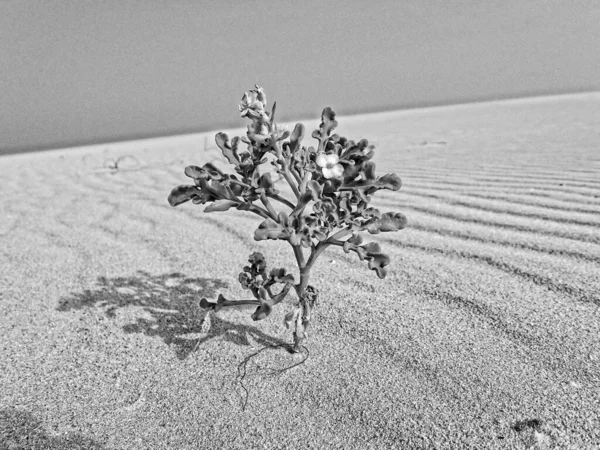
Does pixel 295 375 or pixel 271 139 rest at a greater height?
pixel 271 139

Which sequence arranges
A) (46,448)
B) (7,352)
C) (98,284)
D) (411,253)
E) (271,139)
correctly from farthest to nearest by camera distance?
(411,253), (98,284), (7,352), (271,139), (46,448)

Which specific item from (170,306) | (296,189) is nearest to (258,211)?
(296,189)

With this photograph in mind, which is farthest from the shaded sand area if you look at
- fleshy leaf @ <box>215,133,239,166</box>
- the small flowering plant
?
fleshy leaf @ <box>215,133,239,166</box>

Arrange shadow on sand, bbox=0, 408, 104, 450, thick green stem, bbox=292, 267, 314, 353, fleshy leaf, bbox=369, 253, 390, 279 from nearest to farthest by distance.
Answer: shadow on sand, bbox=0, 408, 104, 450
fleshy leaf, bbox=369, 253, 390, 279
thick green stem, bbox=292, 267, 314, 353

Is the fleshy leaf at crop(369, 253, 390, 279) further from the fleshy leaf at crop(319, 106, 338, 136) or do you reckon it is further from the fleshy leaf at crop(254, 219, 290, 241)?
the fleshy leaf at crop(319, 106, 338, 136)

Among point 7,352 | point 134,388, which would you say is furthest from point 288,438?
point 7,352

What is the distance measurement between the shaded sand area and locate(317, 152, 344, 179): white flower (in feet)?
1.66

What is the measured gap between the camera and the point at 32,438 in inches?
42.7

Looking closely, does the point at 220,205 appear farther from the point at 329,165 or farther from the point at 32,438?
the point at 32,438

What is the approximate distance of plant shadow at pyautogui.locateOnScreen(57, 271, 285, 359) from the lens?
147cm

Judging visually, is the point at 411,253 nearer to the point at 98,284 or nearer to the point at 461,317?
the point at 461,317

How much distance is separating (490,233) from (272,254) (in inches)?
36.9

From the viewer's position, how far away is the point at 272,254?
2162 millimetres

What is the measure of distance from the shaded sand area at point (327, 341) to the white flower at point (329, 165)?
51cm
